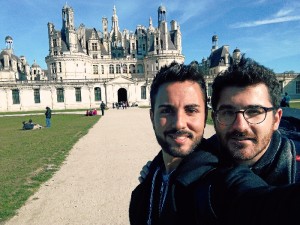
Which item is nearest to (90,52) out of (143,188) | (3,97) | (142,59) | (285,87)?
(142,59)

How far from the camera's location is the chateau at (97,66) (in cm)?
4753

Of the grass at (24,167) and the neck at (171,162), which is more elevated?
the neck at (171,162)

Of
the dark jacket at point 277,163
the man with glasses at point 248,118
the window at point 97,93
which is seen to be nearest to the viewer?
the dark jacket at point 277,163

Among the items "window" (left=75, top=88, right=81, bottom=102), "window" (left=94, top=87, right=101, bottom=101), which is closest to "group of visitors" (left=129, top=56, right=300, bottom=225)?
"window" (left=94, top=87, right=101, bottom=101)

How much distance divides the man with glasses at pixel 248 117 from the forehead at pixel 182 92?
5.4 inches

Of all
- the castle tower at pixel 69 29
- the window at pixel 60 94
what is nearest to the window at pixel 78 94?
the window at pixel 60 94

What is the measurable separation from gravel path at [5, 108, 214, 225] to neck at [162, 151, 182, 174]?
10.5ft

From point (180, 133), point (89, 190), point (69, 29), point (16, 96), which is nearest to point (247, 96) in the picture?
point (180, 133)

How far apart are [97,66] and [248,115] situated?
59.8m

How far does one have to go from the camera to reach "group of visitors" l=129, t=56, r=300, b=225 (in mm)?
1095

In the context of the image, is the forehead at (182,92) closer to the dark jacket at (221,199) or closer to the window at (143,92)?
the dark jacket at (221,199)

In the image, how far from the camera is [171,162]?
1688 millimetres

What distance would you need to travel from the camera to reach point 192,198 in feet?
4.25

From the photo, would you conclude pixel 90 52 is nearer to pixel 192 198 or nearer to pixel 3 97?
pixel 3 97
